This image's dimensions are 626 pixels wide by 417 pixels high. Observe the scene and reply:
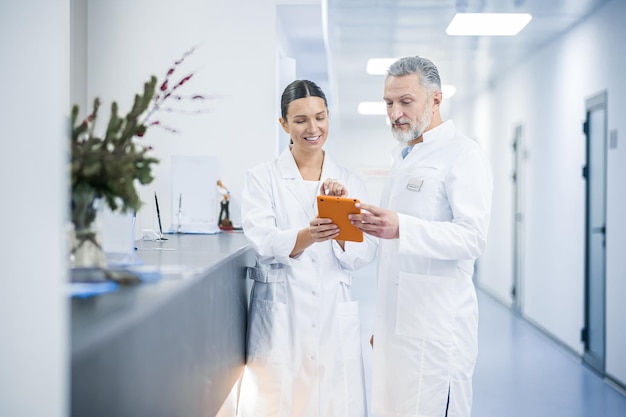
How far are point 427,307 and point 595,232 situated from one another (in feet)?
11.6

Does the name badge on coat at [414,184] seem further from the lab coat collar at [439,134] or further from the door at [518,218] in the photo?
the door at [518,218]

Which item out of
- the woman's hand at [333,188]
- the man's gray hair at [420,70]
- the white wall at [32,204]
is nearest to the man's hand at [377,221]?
the woman's hand at [333,188]

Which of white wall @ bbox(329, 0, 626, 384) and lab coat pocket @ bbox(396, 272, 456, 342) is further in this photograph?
white wall @ bbox(329, 0, 626, 384)

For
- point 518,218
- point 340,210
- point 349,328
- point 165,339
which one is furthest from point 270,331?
point 518,218

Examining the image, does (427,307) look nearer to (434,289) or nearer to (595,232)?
(434,289)

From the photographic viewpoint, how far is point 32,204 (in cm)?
79

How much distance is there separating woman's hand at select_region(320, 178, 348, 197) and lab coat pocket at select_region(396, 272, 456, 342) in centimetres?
36

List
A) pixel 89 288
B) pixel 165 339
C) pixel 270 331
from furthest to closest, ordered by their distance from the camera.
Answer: pixel 270 331 < pixel 165 339 < pixel 89 288

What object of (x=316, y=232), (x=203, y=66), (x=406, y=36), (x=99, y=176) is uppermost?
(x=406, y=36)


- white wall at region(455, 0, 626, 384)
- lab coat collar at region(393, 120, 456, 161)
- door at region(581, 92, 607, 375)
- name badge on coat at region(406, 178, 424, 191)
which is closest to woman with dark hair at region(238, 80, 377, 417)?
name badge on coat at region(406, 178, 424, 191)

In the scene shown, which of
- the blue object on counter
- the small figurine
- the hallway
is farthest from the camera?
the hallway

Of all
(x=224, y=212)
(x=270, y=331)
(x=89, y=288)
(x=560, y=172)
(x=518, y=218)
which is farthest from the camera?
(x=518, y=218)

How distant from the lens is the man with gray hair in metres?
2.10

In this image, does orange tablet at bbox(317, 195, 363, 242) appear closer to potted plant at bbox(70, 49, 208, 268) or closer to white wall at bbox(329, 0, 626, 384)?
potted plant at bbox(70, 49, 208, 268)
